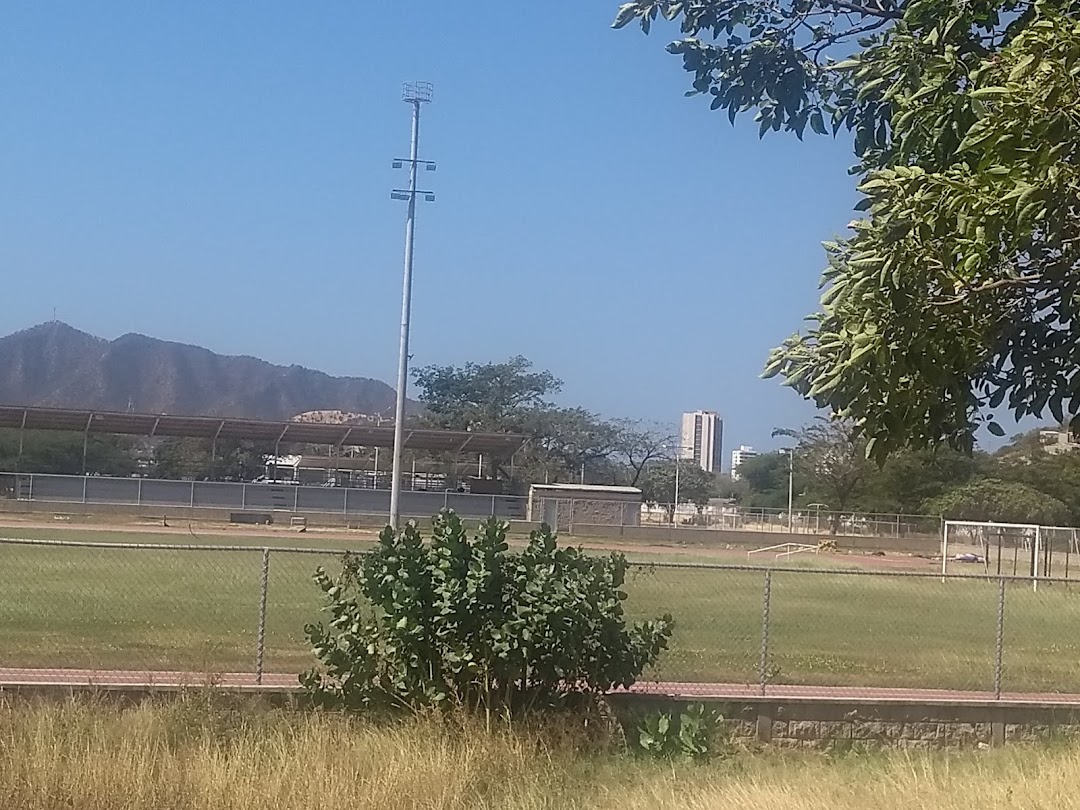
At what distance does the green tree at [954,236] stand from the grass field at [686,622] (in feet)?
19.7

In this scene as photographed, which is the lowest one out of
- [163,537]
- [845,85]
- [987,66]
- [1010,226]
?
[163,537]

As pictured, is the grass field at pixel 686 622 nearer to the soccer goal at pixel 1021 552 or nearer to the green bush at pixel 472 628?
the green bush at pixel 472 628

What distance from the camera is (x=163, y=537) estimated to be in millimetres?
44219

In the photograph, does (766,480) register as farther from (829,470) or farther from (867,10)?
(867,10)

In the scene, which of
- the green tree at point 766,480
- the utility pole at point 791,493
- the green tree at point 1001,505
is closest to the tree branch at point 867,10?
the utility pole at point 791,493

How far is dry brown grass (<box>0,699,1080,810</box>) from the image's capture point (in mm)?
8320

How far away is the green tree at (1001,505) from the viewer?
69000 millimetres

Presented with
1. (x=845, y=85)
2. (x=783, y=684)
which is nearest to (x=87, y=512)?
(x=783, y=684)

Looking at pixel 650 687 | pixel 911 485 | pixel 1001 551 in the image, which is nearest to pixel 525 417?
pixel 911 485

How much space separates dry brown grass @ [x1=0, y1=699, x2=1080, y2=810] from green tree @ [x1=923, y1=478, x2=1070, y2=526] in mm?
61622

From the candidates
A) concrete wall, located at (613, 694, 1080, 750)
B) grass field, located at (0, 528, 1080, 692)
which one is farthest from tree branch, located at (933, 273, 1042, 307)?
grass field, located at (0, 528, 1080, 692)

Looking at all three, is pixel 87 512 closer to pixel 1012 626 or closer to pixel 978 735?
pixel 1012 626

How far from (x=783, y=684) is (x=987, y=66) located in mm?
9404

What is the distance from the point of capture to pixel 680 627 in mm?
19953
